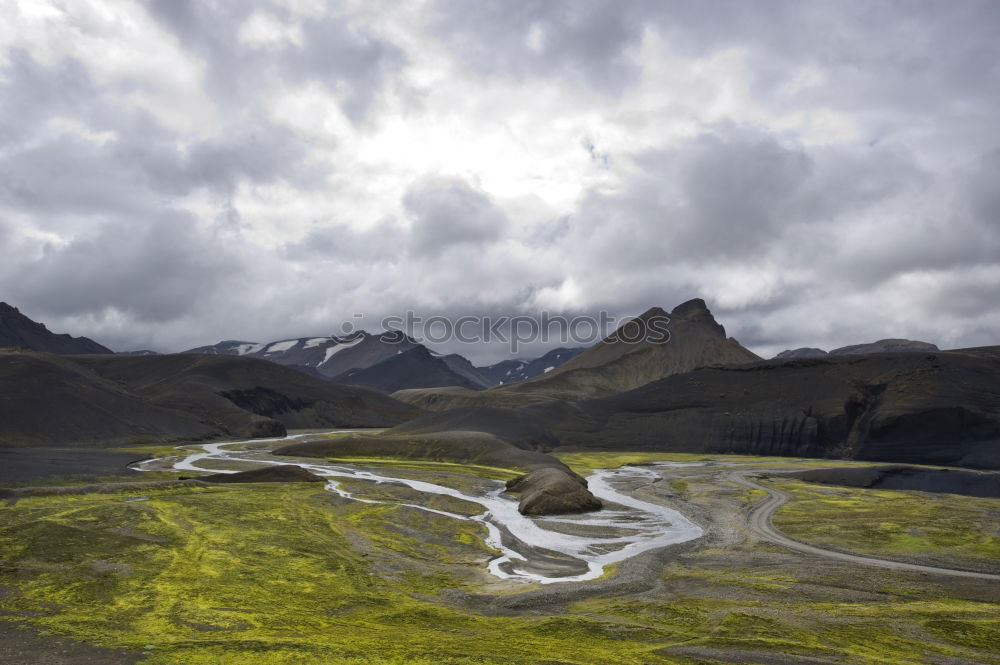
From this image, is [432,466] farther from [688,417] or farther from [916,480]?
[688,417]

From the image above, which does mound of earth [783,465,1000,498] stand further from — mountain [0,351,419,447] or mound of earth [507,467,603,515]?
mountain [0,351,419,447]

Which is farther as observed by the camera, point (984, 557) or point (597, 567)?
point (984, 557)

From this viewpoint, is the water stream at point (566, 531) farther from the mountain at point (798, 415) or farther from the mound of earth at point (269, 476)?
the mountain at point (798, 415)

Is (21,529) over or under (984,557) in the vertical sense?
over

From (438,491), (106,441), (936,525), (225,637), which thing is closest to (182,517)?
(225,637)

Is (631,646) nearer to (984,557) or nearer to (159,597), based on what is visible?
(159,597)

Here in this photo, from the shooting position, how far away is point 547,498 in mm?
47219

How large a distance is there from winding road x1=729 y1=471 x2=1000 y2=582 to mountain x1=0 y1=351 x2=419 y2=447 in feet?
326

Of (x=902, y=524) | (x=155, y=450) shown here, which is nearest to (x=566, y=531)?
(x=902, y=524)

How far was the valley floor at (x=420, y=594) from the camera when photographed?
1697cm

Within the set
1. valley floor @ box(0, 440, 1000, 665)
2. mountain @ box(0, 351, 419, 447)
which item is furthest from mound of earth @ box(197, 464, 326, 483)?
mountain @ box(0, 351, 419, 447)

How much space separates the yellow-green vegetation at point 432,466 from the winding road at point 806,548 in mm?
26958

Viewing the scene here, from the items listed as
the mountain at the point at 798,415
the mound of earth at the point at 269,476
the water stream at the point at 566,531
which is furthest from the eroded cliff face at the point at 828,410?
the mound of earth at the point at 269,476

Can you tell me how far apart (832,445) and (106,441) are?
4903 inches
